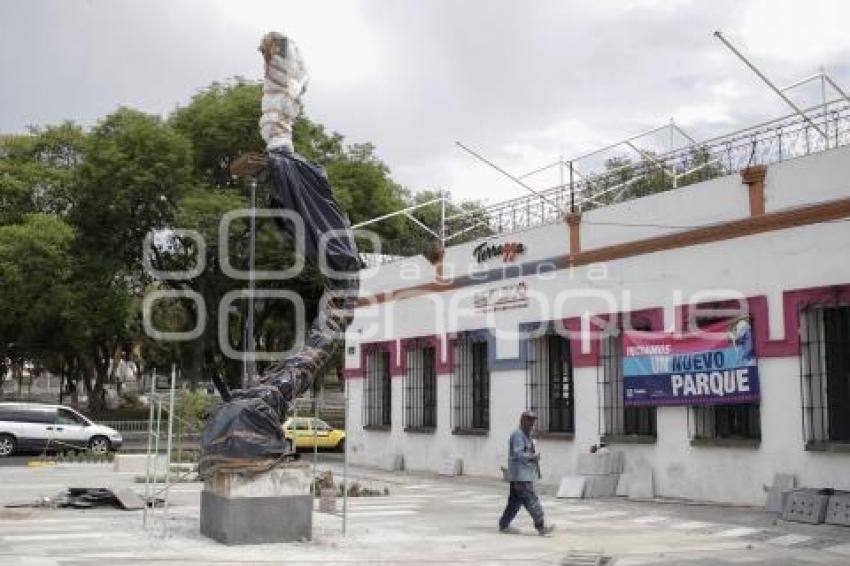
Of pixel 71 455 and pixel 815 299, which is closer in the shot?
pixel 815 299

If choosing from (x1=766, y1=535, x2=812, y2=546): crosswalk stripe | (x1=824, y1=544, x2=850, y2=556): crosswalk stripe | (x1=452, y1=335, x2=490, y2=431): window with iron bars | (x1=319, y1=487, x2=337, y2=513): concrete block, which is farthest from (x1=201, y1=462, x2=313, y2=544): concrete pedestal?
(x1=452, y1=335, x2=490, y2=431): window with iron bars

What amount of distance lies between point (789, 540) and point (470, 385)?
34.9 feet

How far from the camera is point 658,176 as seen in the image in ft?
65.5

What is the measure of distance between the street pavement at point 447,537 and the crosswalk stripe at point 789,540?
0.08 ft

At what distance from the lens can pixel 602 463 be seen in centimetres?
1731

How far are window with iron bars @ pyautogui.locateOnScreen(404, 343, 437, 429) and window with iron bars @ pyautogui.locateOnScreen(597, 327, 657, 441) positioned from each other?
19.8ft

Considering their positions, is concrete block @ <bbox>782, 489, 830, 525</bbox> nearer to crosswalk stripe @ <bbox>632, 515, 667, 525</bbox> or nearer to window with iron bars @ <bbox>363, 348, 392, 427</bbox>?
crosswalk stripe @ <bbox>632, 515, 667, 525</bbox>

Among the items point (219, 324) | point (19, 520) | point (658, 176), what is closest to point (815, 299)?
point (658, 176)

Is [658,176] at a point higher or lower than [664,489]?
higher

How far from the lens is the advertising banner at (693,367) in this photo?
50.6 ft

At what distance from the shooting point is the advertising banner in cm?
1544

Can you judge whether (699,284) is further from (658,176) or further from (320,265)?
(320,265)

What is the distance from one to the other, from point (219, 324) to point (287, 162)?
22.4 metres

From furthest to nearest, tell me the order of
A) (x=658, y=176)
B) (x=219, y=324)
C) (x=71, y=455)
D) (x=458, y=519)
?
(x=219, y=324)
(x=71, y=455)
(x=658, y=176)
(x=458, y=519)
